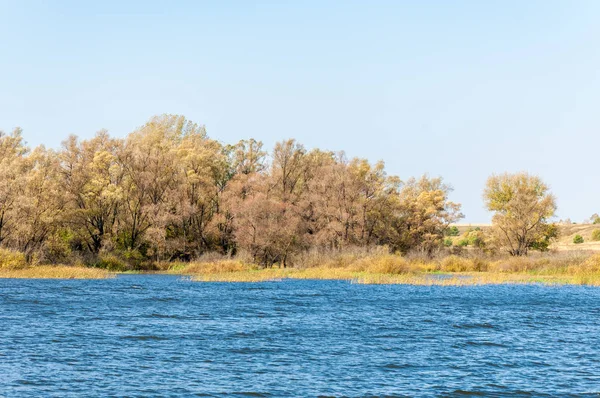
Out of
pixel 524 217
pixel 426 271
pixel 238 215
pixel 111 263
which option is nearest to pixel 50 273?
pixel 111 263

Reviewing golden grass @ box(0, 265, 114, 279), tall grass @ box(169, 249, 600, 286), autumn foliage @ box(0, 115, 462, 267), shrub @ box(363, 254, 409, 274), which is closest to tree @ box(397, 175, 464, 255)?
autumn foliage @ box(0, 115, 462, 267)

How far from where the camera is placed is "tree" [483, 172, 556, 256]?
353 feet

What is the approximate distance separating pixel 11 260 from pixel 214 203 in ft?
128

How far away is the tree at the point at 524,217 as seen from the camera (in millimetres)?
107688

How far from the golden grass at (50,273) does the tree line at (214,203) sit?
8674mm

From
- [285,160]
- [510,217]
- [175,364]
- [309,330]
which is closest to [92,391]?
[175,364]

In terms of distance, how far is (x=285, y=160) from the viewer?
109 m

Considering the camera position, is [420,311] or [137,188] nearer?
[420,311]

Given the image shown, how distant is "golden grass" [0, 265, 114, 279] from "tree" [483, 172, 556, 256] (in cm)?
6259

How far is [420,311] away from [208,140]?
72.8m

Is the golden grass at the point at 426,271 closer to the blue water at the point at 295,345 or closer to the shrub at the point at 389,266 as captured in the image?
the shrub at the point at 389,266

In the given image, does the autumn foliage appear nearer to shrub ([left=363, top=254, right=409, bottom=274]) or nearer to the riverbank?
the riverbank

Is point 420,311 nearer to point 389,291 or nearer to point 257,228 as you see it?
point 389,291

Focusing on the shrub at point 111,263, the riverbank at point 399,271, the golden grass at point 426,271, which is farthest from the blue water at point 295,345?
the shrub at point 111,263
